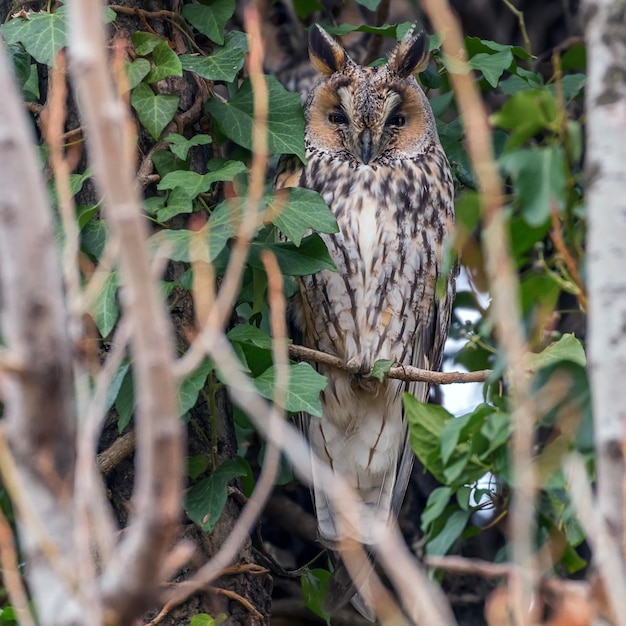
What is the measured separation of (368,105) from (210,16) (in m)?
0.48

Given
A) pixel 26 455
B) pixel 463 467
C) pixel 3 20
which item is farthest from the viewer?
pixel 3 20

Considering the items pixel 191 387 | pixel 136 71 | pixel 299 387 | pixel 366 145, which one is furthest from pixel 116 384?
pixel 366 145

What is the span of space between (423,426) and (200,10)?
1.14 meters

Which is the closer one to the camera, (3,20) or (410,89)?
(3,20)

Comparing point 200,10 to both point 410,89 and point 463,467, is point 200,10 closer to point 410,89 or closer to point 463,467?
point 410,89

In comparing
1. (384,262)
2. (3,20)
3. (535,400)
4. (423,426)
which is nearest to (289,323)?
(384,262)

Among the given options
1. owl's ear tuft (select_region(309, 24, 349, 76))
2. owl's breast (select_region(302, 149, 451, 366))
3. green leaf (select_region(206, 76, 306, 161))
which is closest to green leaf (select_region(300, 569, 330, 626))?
owl's breast (select_region(302, 149, 451, 366))

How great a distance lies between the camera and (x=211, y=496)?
201cm

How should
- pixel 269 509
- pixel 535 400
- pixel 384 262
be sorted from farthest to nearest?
pixel 269 509 < pixel 384 262 < pixel 535 400

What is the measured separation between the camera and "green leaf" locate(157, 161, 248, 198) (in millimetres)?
1985

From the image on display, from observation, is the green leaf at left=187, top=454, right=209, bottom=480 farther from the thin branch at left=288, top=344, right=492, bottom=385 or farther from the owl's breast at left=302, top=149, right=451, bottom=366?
the owl's breast at left=302, top=149, right=451, bottom=366

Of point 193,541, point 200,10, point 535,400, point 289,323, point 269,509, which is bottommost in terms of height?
point 269,509

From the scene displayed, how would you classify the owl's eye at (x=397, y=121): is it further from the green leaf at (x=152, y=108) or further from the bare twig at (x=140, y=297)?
the bare twig at (x=140, y=297)

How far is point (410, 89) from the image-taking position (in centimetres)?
258
